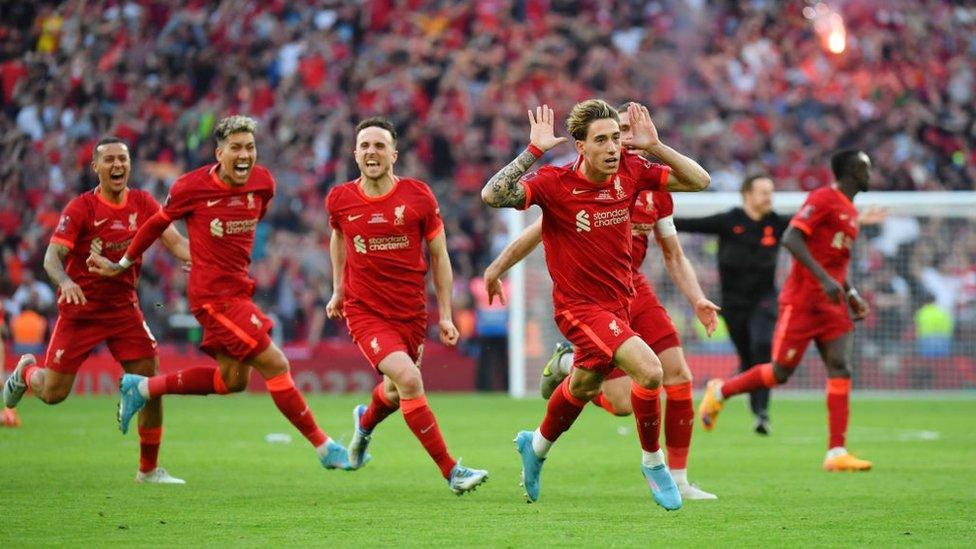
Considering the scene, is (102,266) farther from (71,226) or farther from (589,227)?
(589,227)

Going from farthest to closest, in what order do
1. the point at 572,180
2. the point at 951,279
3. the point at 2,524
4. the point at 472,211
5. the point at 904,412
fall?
1. the point at 472,211
2. the point at 951,279
3. the point at 904,412
4. the point at 572,180
5. the point at 2,524

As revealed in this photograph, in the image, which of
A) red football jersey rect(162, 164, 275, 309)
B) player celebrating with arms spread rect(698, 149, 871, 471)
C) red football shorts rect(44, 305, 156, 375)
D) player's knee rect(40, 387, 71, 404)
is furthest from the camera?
player celebrating with arms spread rect(698, 149, 871, 471)

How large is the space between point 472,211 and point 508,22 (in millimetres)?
3888

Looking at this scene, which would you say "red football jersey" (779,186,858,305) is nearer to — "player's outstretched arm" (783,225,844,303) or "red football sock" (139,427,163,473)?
"player's outstretched arm" (783,225,844,303)

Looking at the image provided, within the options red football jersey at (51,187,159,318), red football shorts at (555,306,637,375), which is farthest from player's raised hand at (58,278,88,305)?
red football shorts at (555,306,637,375)

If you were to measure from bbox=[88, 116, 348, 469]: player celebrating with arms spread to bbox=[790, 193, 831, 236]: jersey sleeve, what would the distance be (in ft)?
13.1

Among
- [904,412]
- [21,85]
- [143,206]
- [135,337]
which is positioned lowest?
[904,412]

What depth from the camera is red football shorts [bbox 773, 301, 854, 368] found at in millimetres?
11625

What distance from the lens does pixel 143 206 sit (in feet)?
33.6

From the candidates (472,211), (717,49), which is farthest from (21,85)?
(717,49)

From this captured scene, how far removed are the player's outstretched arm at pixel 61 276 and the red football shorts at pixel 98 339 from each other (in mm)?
327

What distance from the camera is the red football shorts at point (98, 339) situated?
10266mm

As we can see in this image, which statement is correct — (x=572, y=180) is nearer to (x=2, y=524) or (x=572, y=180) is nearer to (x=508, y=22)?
(x=2, y=524)

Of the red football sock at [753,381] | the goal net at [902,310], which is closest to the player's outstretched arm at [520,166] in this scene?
the red football sock at [753,381]
